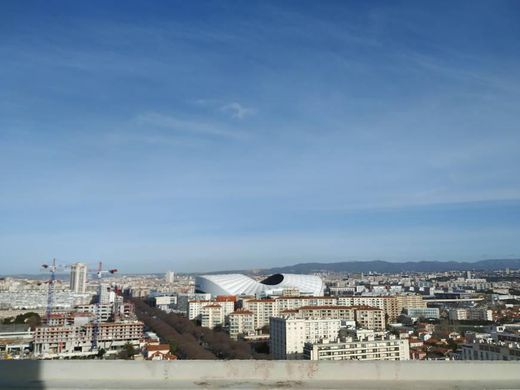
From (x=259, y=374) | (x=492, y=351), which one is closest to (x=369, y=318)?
(x=492, y=351)

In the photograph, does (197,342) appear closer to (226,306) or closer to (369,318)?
(226,306)

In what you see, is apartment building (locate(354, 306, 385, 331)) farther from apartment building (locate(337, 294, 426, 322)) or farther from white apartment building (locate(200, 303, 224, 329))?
white apartment building (locate(200, 303, 224, 329))

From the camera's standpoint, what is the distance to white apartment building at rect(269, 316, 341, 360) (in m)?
8.99

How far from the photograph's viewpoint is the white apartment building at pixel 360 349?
6.84 metres

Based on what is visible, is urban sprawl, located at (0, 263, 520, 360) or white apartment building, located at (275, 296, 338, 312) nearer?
urban sprawl, located at (0, 263, 520, 360)

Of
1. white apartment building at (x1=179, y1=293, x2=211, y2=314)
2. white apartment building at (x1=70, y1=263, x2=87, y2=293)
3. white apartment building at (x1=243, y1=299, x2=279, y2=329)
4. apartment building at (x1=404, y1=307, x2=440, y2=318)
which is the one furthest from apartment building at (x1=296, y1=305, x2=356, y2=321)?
white apartment building at (x1=70, y1=263, x2=87, y2=293)

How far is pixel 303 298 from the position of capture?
51.2ft

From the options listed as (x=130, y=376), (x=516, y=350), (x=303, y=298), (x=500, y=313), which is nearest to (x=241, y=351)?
(x=516, y=350)

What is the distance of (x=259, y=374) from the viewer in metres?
1.09

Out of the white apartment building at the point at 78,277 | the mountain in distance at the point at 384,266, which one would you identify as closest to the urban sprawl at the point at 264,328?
the white apartment building at the point at 78,277

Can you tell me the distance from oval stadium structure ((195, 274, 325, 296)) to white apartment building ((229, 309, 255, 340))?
20.1 ft

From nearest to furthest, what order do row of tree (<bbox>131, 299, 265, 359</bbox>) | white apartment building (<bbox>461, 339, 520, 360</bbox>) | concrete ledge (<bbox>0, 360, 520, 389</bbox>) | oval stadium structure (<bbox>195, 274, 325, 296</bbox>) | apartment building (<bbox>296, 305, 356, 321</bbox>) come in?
1. concrete ledge (<bbox>0, 360, 520, 389</bbox>)
2. white apartment building (<bbox>461, 339, 520, 360</bbox>)
3. row of tree (<bbox>131, 299, 265, 359</bbox>)
4. apartment building (<bbox>296, 305, 356, 321</bbox>)
5. oval stadium structure (<bbox>195, 274, 325, 296</bbox>)

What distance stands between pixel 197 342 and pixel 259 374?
10.3 metres

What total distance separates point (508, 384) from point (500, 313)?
17.6 m
